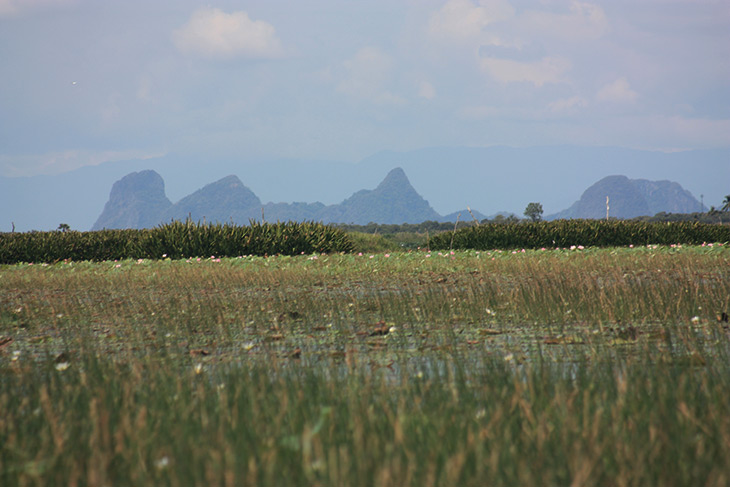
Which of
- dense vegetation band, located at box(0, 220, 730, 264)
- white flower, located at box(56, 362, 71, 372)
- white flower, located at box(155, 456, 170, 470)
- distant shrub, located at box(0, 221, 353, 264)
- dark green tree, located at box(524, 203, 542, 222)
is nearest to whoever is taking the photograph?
white flower, located at box(155, 456, 170, 470)

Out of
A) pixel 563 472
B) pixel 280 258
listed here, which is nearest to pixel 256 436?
pixel 563 472

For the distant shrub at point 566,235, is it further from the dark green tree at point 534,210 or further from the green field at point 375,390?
the dark green tree at point 534,210

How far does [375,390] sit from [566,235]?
2199cm

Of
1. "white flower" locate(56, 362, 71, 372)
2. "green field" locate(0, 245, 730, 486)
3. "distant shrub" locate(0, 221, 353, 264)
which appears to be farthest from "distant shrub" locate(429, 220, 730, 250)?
"white flower" locate(56, 362, 71, 372)

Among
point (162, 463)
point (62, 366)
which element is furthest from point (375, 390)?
point (62, 366)

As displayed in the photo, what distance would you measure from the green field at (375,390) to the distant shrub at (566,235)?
14157 mm

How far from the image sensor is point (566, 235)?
24844 mm

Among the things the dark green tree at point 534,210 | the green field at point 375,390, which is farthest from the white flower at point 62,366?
the dark green tree at point 534,210

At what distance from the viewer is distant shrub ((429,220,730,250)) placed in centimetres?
2441

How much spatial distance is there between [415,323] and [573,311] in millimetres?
2013

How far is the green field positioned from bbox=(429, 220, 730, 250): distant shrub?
14.2 m

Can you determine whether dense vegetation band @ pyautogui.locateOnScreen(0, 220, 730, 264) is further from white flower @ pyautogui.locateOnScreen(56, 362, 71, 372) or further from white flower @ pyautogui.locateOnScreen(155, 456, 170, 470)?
white flower @ pyautogui.locateOnScreen(155, 456, 170, 470)

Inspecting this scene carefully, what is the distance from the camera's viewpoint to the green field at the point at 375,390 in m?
2.96

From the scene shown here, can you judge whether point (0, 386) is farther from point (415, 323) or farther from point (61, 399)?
point (415, 323)
